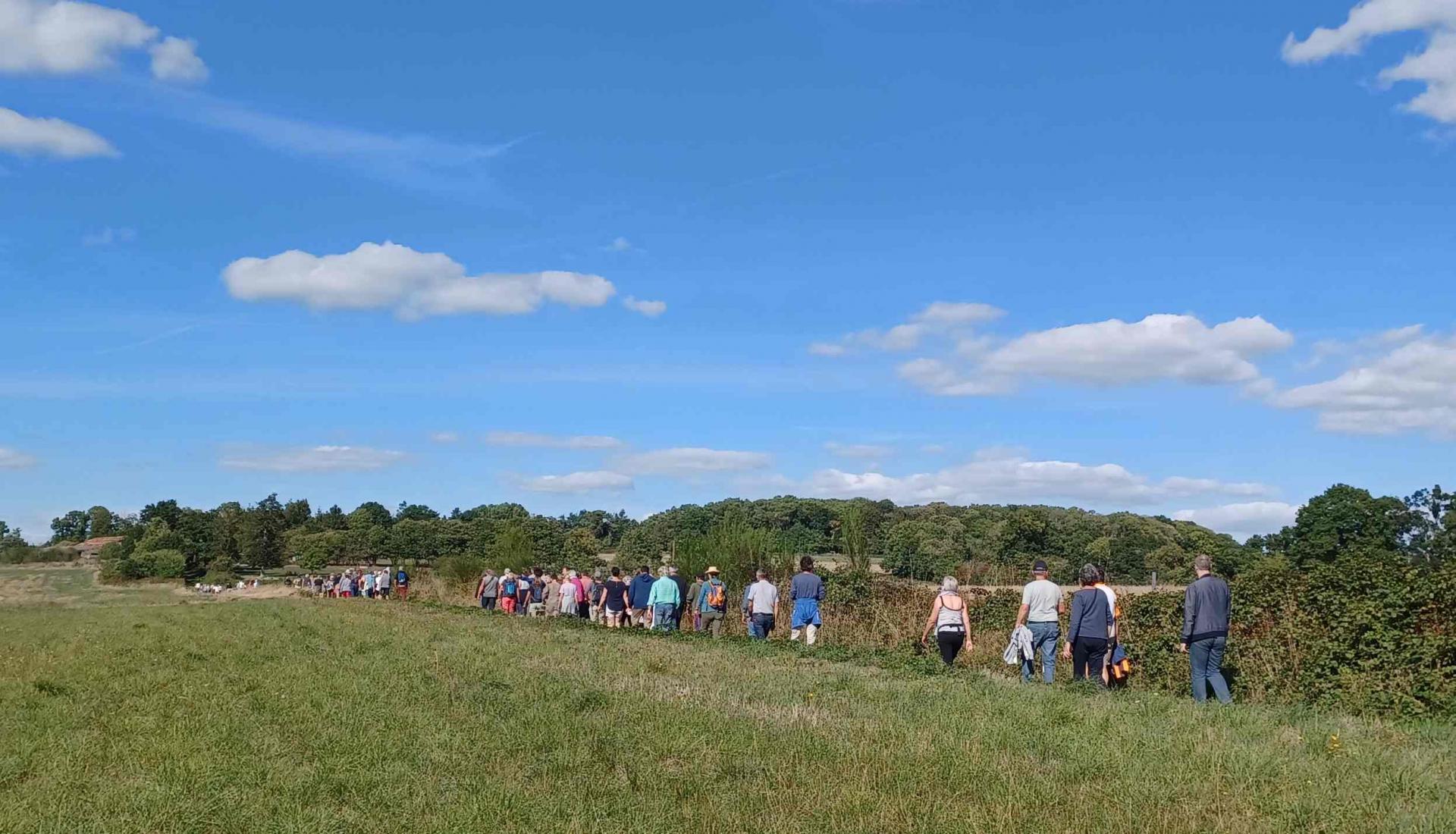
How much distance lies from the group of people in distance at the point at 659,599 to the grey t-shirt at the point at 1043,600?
491 cm

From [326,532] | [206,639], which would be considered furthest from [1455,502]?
[326,532]

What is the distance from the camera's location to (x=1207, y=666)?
1266 centimetres

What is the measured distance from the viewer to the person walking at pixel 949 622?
1538cm

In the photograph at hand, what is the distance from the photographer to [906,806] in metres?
6.62

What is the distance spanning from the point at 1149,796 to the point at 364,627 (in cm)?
1788

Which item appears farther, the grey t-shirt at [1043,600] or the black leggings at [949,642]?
the black leggings at [949,642]

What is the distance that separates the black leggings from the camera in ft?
50.4

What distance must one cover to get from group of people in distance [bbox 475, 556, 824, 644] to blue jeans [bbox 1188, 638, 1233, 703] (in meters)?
7.14

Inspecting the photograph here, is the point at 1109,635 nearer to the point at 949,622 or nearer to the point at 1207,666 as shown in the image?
the point at 1207,666

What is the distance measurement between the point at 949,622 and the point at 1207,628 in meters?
3.74

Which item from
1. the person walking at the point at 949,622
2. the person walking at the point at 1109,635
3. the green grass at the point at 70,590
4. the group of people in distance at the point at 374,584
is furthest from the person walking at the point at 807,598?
the green grass at the point at 70,590

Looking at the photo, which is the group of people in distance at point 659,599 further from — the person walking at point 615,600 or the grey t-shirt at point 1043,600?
the grey t-shirt at point 1043,600

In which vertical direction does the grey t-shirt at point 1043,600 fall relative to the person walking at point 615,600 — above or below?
above

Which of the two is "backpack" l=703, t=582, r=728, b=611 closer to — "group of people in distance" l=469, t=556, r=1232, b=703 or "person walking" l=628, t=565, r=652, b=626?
"group of people in distance" l=469, t=556, r=1232, b=703
